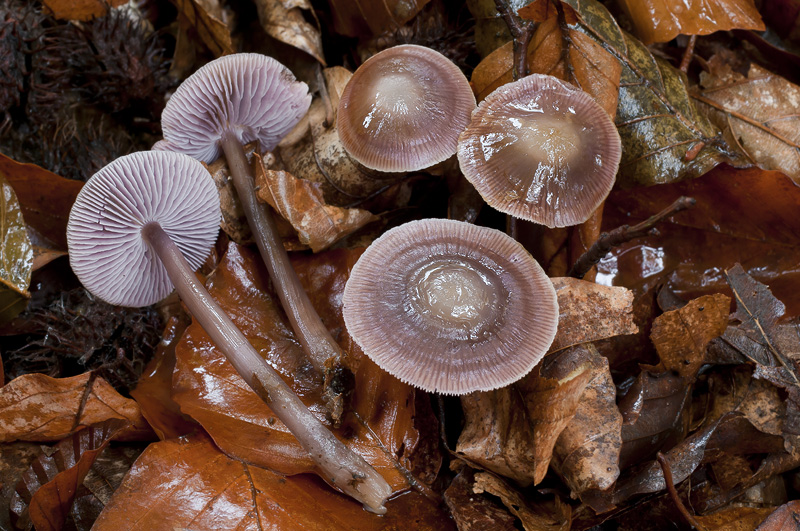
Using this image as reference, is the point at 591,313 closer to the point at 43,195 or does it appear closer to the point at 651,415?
the point at 651,415

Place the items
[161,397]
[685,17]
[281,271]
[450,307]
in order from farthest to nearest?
[685,17], [281,271], [161,397], [450,307]

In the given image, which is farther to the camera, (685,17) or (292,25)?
(292,25)

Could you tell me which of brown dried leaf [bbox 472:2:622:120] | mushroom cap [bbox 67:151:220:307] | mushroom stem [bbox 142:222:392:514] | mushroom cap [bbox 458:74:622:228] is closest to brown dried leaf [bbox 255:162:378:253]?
mushroom cap [bbox 67:151:220:307]

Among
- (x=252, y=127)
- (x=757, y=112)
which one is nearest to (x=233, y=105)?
(x=252, y=127)

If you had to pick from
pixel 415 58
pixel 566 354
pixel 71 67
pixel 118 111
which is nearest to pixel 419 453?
pixel 566 354

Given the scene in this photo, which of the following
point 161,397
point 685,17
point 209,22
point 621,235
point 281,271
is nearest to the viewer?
point 621,235

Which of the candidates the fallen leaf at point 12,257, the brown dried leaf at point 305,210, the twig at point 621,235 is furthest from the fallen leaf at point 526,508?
the fallen leaf at point 12,257

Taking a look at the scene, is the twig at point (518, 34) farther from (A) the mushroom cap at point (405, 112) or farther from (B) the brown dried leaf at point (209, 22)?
(B) the brown dried leaf at point (209, 22)
